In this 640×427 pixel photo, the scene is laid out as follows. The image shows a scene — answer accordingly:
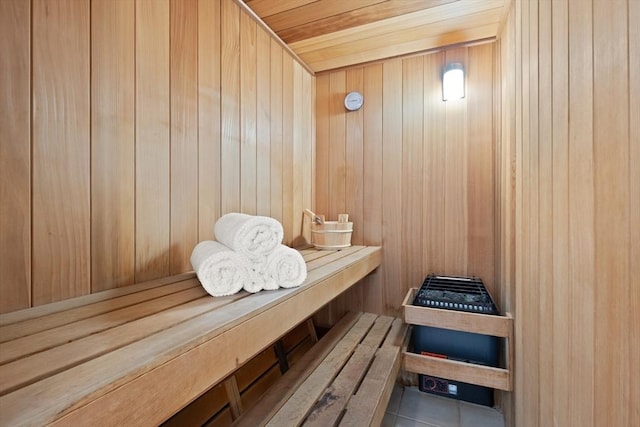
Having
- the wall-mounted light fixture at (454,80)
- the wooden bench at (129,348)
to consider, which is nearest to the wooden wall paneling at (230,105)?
the wooden bench at (129,348)

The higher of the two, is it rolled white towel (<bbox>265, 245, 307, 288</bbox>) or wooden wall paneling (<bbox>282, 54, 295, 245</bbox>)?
wooden wall paneling (<bbox>282, 54, 295, 245</bbox>)

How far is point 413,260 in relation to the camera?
1957 millimetres

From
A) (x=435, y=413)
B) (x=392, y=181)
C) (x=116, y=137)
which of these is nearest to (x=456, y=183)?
(x=392, y=181)

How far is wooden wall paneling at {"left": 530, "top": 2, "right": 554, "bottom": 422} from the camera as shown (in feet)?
2.78

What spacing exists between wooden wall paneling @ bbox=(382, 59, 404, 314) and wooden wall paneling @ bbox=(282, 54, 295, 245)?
0.64 metres

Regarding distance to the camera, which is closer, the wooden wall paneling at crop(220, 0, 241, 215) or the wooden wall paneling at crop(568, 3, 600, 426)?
the wooden wall paneling at crop(568, 3, 600, 426)

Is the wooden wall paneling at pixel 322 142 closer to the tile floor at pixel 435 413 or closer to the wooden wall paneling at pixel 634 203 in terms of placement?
the tile floor at pixel 435 413

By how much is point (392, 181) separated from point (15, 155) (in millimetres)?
1797

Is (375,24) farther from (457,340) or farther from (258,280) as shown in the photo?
(457,340)

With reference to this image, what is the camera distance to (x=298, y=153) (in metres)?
2.02

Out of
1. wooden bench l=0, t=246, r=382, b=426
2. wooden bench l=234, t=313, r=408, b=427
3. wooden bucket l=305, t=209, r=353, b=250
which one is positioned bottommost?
wooden bench l=234, t=313, r=408, b=427

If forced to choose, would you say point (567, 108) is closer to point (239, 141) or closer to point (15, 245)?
point (239, 141)

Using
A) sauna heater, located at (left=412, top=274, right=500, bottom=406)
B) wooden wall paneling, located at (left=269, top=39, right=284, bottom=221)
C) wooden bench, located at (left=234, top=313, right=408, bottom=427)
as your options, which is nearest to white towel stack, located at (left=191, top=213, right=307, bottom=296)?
wooden bench, located at (left=234, top=313, right=408, bottom=427)

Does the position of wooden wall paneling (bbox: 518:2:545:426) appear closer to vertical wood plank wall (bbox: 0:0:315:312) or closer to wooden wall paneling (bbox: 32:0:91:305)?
vertical wood plank wall (bbox: 0:0:315:312)
